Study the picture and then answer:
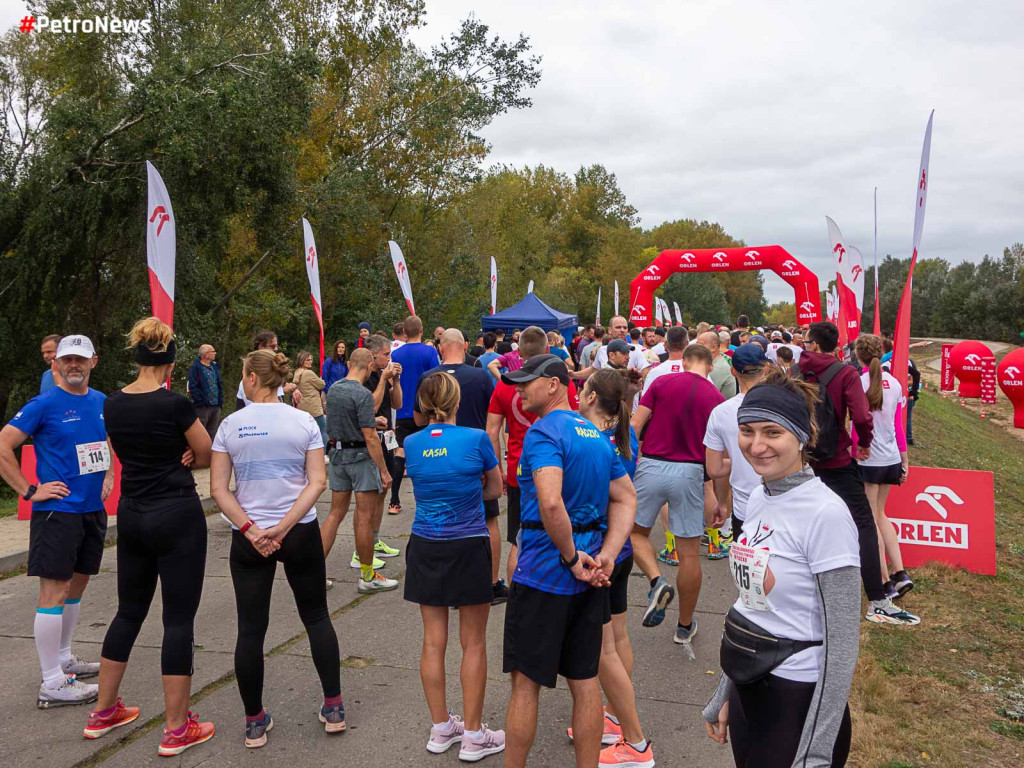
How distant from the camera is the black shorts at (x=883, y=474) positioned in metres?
5.97

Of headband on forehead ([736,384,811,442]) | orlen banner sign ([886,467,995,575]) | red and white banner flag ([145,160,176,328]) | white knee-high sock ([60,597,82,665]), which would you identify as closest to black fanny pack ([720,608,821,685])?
headband on forehead ([736,384,811,442])

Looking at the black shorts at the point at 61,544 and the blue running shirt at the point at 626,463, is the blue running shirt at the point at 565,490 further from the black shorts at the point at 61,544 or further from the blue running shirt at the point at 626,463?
the black shorts at the point at 61,544

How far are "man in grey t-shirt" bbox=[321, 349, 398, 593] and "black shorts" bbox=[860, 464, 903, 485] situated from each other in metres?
3.77

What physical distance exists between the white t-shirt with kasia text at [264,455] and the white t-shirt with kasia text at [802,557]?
2.36 metres

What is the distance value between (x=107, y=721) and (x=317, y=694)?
105 centimetres

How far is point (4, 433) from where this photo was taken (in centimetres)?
404

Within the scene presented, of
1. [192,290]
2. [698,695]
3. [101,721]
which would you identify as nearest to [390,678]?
[101,721]

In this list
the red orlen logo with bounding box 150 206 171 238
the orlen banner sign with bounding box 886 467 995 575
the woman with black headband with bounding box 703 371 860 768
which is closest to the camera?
the woman with black headband with bounding box 703 371 860 768

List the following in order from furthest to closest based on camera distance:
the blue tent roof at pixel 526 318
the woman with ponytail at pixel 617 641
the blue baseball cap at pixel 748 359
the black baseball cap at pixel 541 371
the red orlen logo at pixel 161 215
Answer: the blue tent roof at pixel 526 318
the red orlen logo at pixel 161 215
the blue baseball cap at pixel 748 359
the woman with ponytail at pixel 617 641
the black baseball cap at pixel 541 371

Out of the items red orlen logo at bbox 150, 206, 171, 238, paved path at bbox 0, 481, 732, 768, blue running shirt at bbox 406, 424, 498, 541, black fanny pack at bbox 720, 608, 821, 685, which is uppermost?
red orlen logo at bbox 150, 206, 171, 238

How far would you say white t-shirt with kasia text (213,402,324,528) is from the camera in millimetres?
3631

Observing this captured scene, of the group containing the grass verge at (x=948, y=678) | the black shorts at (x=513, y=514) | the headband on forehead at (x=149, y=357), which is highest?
the headband on forehead at (x=149, y=357)

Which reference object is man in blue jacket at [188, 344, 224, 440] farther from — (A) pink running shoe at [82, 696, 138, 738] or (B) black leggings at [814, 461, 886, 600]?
(B) black leggings at [814, 461, 886, 600]

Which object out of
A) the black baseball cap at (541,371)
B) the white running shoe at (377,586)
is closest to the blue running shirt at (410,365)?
the white running shoe at (377,586)
